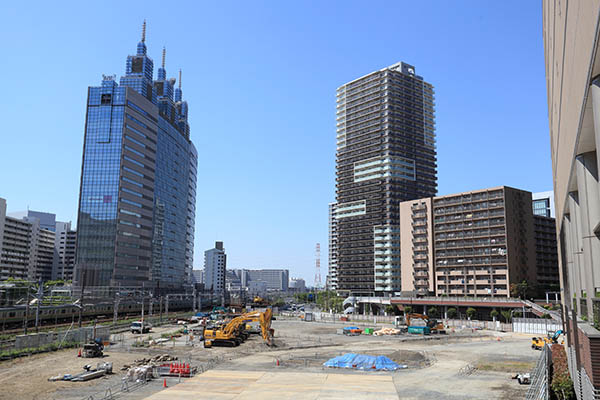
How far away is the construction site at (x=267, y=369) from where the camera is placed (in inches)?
1697

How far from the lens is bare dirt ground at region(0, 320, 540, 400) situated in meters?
43.8

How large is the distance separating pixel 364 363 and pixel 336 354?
39.3 feet

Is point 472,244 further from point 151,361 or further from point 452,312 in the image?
point 151,361

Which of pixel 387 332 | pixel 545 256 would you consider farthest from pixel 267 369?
pixel 545 256

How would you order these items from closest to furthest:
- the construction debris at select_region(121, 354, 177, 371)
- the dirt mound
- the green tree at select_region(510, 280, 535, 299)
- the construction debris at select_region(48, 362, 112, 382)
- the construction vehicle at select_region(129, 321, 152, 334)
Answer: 1. the construction debris at select_region(48, 362, 112, 382)
2. the construction debris at select_region(121, 354, 177, 371)
3. the dirt mound
4. the construction vehicle at select_region(129, 321, 152, 334)
5. the green tree at select_region(510, 280, 535, 299)

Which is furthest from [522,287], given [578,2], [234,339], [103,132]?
[103,132]

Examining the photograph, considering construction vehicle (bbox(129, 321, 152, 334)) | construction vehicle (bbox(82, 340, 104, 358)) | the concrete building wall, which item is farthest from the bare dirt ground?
the concrete building wall

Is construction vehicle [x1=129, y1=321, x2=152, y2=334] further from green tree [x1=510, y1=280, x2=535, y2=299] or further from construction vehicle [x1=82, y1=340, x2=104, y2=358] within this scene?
green tree [x1=510, y1=280, x2=535, y2=299]

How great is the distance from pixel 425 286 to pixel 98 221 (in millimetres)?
122182

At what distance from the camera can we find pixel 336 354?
67.2 meters

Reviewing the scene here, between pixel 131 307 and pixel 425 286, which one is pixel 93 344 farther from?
pixel 425 286

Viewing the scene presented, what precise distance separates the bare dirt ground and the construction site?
109 millimetres

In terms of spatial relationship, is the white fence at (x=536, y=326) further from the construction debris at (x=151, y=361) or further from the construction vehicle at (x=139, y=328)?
the construction vehicle at (x=139, y=328)

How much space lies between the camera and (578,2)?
16.8 meters
